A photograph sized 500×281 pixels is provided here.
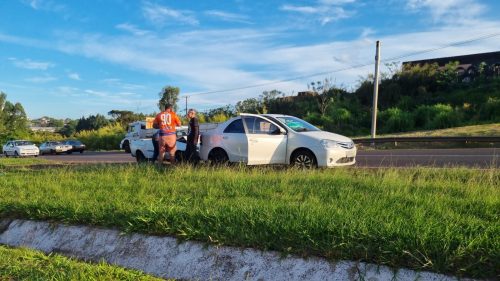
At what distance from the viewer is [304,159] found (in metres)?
11.1

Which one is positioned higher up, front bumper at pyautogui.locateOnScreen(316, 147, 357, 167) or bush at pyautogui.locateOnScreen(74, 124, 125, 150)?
front bumper at pyautogui.locateOnScreen(316, 147, 357, 167)

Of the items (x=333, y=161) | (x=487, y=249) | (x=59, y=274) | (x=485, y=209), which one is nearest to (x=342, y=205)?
(x=485, y=209)

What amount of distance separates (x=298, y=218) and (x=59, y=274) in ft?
8.42

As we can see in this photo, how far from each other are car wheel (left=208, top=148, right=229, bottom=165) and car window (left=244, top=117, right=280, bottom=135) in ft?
3.19

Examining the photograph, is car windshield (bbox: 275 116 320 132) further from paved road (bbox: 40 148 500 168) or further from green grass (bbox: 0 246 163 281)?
green grass (bbox: 0 246 163 281)

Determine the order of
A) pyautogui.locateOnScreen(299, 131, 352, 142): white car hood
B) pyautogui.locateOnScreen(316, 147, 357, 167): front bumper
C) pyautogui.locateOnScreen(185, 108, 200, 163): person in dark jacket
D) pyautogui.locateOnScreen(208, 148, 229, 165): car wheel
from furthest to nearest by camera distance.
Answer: pyautogui.locateOnScreen(185, 108, 200, 163): person in dark jacket → pyautogui.locateOnScreen(208, 148, 229, 165): car wheel → pyautogui.locateOnScreen(299, 131, 352, 142): white car hood → pyautogui.locateOnScreen(316, 147, 357, 167): front bumper

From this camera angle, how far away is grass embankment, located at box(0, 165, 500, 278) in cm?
432

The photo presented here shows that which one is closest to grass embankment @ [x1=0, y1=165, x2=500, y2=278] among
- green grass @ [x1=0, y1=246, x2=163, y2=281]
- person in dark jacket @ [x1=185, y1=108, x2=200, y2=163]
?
green grass @ [x1=0, y1=246, x2=163, y2=281]

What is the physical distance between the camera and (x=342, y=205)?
234 inches

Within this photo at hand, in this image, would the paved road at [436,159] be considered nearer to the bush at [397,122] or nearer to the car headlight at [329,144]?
the car headlight at [329,144]

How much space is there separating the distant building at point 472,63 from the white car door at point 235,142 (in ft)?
127

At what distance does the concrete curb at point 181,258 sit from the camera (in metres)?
4.36

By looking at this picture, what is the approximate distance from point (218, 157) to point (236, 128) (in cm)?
93

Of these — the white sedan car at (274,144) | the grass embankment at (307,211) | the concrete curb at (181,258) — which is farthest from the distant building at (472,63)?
the concrete curb at (181,258)
